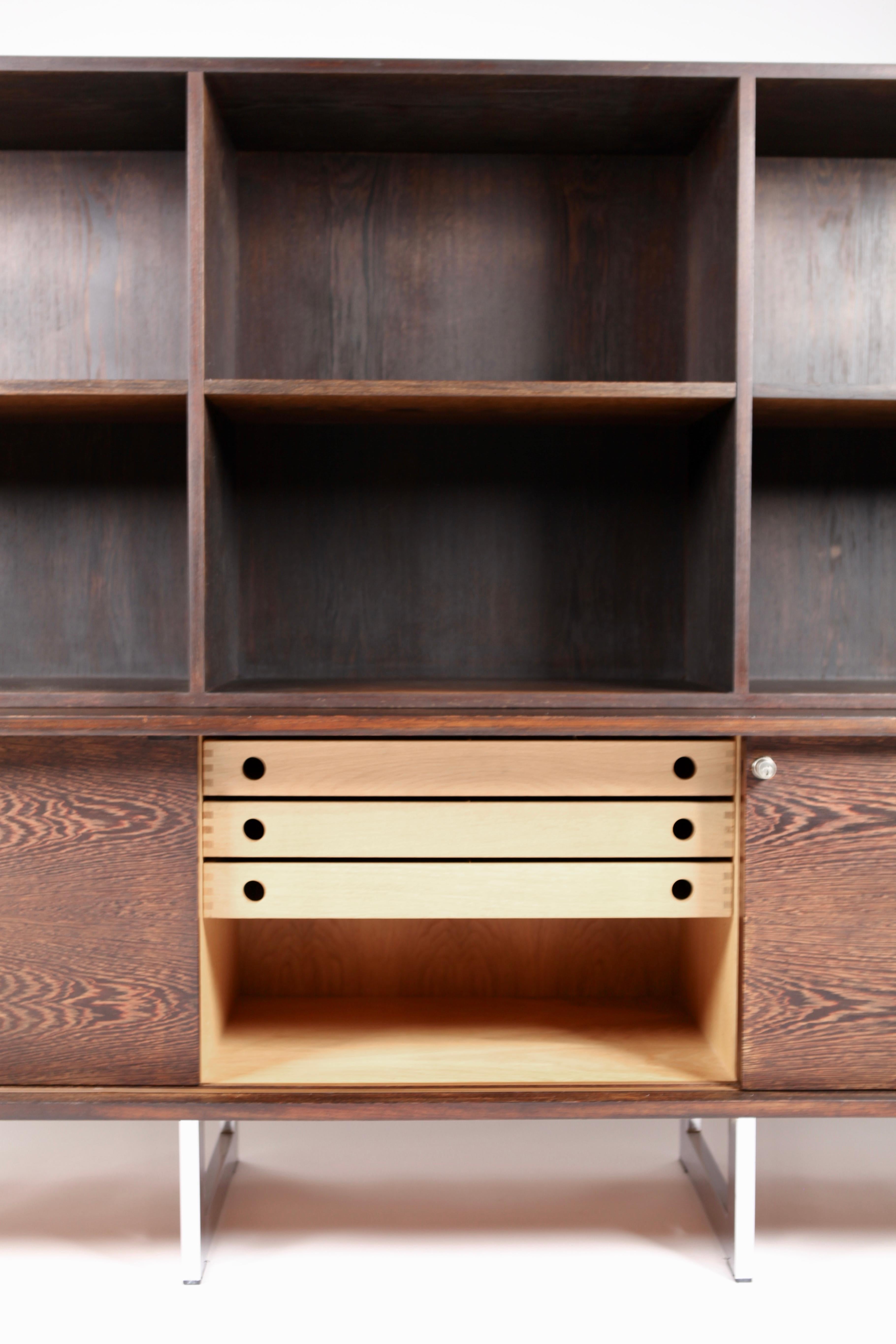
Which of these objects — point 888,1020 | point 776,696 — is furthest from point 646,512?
point 888,1020

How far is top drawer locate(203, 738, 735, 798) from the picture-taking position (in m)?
1.62

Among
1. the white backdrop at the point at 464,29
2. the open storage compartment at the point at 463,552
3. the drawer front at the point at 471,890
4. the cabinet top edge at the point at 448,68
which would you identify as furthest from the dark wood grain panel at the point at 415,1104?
the white backdrop at the point at 464,29

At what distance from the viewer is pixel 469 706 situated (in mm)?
1627

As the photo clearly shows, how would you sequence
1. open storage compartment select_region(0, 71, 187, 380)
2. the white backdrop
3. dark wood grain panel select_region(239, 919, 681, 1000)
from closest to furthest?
open storage compartment select_region(0, 71, 187, 380)
dark wood grain panel select_region(239, 919, 681, 1000)
the white backdrop

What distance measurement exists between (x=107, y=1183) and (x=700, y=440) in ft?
6.29

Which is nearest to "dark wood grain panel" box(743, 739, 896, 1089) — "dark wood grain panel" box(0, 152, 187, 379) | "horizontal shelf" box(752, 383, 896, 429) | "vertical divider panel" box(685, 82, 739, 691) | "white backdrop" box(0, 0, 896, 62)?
"vertical divider panel" box(685, 82, 739, 691)

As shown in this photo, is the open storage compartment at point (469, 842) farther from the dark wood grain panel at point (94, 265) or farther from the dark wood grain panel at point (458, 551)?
the dark wood grain panel at point (94, 265)

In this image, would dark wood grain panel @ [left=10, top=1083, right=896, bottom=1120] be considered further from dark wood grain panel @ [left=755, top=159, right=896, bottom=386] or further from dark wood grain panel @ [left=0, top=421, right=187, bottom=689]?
dark wood grain panel @ [left=755, top=159, right=896, bottom=386]

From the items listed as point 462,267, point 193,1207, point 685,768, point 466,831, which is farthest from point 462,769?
point 462,267

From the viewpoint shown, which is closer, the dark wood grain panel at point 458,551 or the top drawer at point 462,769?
the top drawer at point 462,769

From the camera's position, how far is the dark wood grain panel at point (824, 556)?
2064 millimetres

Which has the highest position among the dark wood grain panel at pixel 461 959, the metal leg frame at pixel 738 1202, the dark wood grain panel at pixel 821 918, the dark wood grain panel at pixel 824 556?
the dark wood grain panel at pixel 824 556

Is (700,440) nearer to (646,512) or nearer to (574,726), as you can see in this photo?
(646,512)

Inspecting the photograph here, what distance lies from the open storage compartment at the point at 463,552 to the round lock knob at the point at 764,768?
498 mm
